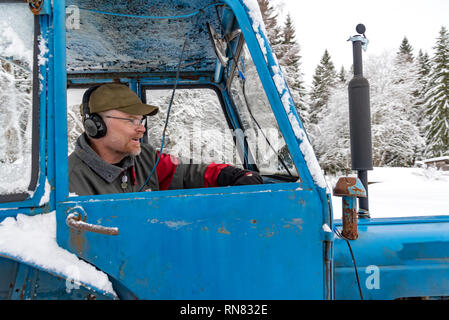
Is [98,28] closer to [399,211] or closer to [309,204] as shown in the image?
[309,204]

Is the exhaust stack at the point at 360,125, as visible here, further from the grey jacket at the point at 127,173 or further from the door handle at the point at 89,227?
the door handle at the point at 89,227

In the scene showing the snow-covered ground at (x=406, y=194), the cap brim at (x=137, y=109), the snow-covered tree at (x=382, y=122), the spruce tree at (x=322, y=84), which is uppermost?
the spruce tree at (x=322, y=84)

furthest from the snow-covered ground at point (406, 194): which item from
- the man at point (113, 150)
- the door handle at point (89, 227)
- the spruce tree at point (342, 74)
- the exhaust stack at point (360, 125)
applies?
the spruce tree at point (342, 74)

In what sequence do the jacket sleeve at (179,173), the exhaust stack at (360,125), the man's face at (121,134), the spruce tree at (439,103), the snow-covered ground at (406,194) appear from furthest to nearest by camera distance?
the spruce tree at (439,103)
the snow-covered ground at (406,194)
the jacket sleeve at (179,173)
the exhaust stack at (360,125)
the man's face at (121,134)

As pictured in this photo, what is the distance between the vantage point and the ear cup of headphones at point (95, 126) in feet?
5.48

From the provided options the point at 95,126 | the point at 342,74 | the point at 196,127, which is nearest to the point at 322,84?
the point at 342,74

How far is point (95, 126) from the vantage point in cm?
167

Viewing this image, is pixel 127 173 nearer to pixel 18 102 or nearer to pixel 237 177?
pixel 237 177

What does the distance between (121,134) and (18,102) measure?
61 cm

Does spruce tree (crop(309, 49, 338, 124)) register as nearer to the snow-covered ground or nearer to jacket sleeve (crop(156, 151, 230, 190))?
the snow-covered ground

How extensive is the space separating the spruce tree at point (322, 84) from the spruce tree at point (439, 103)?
9.98 m

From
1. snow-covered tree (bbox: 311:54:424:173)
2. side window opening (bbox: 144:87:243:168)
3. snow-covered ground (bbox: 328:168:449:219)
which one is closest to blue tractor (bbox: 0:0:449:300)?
side window opening (bbox: 144:87:243:168)

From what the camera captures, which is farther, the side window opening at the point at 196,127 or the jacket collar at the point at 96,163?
the side window opening at the point at 196,127
